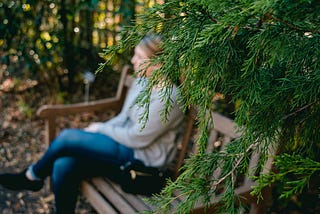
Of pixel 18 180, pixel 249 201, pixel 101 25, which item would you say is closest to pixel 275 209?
pixel 249 201

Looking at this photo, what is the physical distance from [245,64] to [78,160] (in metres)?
1.78

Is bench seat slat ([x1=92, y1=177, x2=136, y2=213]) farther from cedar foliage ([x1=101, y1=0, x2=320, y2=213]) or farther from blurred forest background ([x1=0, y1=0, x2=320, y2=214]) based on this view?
cedar foliage ([x1=101, y1=0, x2=320, y2=213])

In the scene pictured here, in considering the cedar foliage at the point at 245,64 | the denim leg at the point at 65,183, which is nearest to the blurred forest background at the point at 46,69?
the denim leg at the point at 65,183

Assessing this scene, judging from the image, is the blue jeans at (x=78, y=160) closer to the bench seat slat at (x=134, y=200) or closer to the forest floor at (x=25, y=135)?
the bench seat slat at (x=134, y=200)

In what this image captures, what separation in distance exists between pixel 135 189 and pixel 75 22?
2.54m

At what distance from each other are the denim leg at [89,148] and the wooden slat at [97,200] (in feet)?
0.62

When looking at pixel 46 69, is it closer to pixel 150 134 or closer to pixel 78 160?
pixel 78 160

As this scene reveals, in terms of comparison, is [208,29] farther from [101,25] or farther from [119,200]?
[101,25]

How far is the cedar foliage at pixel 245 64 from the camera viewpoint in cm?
108

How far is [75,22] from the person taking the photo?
4.44 metres

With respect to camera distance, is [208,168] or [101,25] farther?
[101,25]

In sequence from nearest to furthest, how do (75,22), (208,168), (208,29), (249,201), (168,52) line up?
1. (208,29)
2. (168,52)
3. (208,168)
4. (249,201)
5. (75,22)

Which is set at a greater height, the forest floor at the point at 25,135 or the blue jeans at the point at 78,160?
the blue jeans at the point at 78,160

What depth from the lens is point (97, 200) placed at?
2467 millimetres
